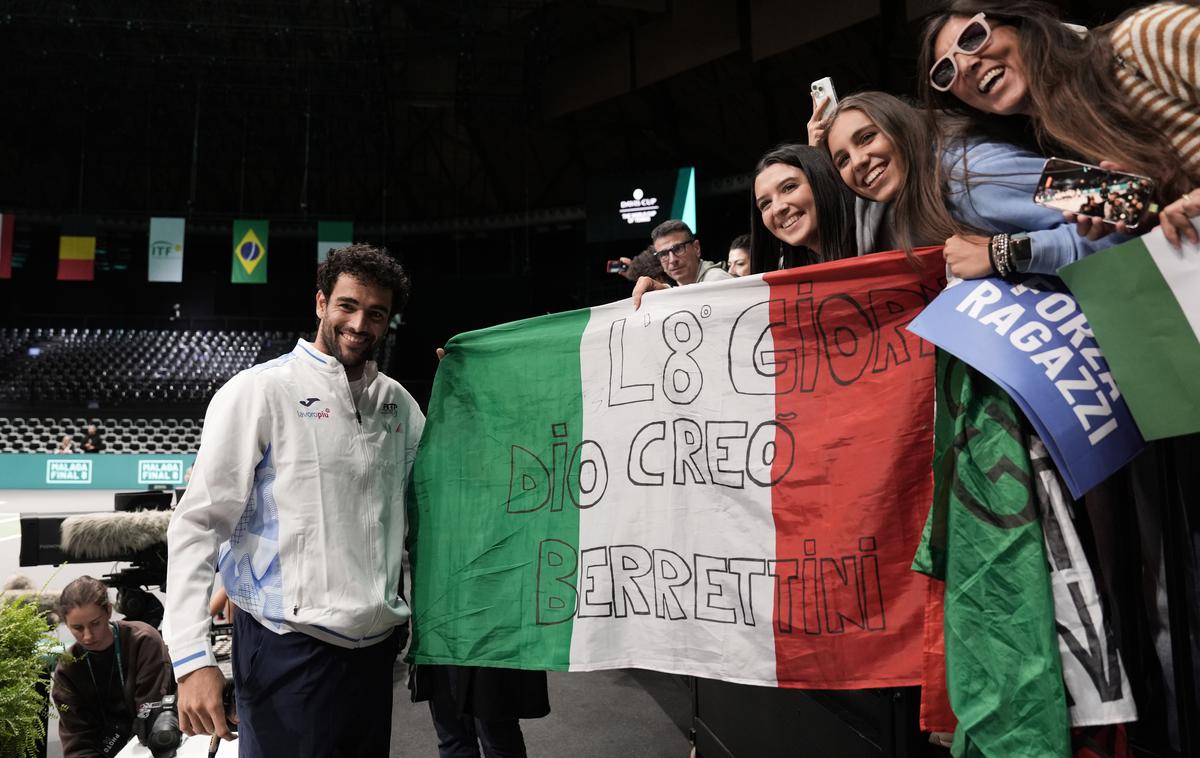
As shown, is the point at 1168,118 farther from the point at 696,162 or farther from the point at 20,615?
the point at 696,162

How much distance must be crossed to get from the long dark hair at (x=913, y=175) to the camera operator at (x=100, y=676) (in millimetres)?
3795

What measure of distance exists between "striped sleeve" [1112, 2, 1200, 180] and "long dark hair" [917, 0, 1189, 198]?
0.02 meters

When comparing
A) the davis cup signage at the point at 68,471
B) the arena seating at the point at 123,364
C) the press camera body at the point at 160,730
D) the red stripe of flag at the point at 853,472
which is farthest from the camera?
the arena seating at the point at 123,364

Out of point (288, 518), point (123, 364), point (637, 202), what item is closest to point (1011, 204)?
point (288, 518)

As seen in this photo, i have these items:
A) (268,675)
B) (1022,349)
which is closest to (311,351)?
(268,675)

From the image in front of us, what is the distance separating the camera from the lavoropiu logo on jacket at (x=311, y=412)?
6.02 ft

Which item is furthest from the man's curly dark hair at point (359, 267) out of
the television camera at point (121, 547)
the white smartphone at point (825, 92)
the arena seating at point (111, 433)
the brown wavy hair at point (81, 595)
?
the arena seating at point (111, 433)

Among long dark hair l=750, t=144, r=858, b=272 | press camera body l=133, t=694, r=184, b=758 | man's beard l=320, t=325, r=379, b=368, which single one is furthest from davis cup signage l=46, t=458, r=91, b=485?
long dark hair l=750, t=144, r=858, b=272

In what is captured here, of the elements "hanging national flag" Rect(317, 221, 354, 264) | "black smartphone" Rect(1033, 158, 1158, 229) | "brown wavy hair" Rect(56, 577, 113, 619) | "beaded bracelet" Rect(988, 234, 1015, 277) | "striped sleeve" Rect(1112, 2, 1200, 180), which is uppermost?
"hanging national flag" Rect(317, 221, 354, 264)

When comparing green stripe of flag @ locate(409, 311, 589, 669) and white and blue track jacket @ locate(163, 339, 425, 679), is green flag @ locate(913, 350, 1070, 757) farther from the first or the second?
white and blue track jacket @ locate(163, 339, 425, 679)

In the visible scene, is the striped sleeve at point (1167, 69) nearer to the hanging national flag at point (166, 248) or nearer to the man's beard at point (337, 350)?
the man's beard at point (337, 350)

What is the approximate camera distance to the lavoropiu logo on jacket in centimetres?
183

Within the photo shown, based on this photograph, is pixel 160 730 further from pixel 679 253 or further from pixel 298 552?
pixel 679 253

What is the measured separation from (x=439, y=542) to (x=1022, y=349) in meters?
1.52
